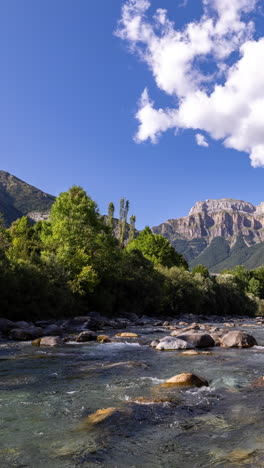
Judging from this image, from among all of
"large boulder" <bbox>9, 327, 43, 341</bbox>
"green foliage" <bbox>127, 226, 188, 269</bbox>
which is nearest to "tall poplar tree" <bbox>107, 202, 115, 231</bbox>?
"green foliage" <bbox>127, 226, 188, 269</bbox>

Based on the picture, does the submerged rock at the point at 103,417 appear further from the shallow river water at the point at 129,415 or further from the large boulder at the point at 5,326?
the large boulder at the point at 5,326

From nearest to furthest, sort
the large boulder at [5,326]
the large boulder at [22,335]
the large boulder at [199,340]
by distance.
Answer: the large boulder at [199,340]
the large boulder at [22,335]
the large boulder at [5,326]

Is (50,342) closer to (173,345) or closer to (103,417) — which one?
(173,345)

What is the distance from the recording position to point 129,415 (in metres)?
8.12

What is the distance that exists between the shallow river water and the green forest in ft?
69.3

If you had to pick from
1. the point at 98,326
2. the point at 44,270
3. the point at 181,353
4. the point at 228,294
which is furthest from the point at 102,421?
the point at 228,294

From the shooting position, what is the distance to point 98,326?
33.4 m

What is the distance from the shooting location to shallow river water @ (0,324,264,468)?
6000 mm

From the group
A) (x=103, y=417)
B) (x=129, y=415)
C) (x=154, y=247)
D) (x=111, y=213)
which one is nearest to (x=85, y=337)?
(x=129, y=415)

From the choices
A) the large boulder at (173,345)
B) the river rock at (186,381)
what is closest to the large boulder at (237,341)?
the large boulder at (173,345)

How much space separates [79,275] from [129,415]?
36.1m

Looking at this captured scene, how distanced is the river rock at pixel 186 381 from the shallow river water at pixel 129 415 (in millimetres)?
288

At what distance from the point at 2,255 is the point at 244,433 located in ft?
98.9

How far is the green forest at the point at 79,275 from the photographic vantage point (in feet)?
117
